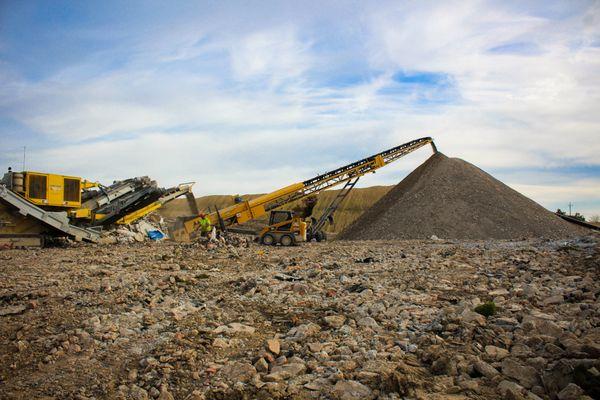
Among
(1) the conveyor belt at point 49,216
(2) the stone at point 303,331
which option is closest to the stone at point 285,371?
(2) the stone at point 303,331

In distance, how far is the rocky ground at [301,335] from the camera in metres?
4.04

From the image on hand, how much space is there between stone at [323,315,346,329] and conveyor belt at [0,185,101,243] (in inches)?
503

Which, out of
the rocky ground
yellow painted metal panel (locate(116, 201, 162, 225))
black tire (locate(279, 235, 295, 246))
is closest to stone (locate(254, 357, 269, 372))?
the rocky ground

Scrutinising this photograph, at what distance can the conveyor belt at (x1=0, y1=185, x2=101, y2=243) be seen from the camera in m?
14.6

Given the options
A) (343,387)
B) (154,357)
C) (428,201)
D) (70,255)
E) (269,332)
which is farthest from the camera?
(428,201)

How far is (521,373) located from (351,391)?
4.86 feet

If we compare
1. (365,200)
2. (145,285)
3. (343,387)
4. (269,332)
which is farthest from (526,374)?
(365,200)

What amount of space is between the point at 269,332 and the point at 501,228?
17.2 metres

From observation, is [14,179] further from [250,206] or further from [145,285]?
[145,285]

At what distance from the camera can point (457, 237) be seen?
1970 cm

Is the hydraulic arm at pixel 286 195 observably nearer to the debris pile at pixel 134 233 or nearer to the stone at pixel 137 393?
the debris pile at pixel 134 233

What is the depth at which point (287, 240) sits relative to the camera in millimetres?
18266

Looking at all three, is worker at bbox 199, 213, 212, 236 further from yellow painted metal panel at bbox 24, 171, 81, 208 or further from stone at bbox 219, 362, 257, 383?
stone at bbox 219, 362, 257, 383

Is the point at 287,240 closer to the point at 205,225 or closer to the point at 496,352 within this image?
the point at 205,225
